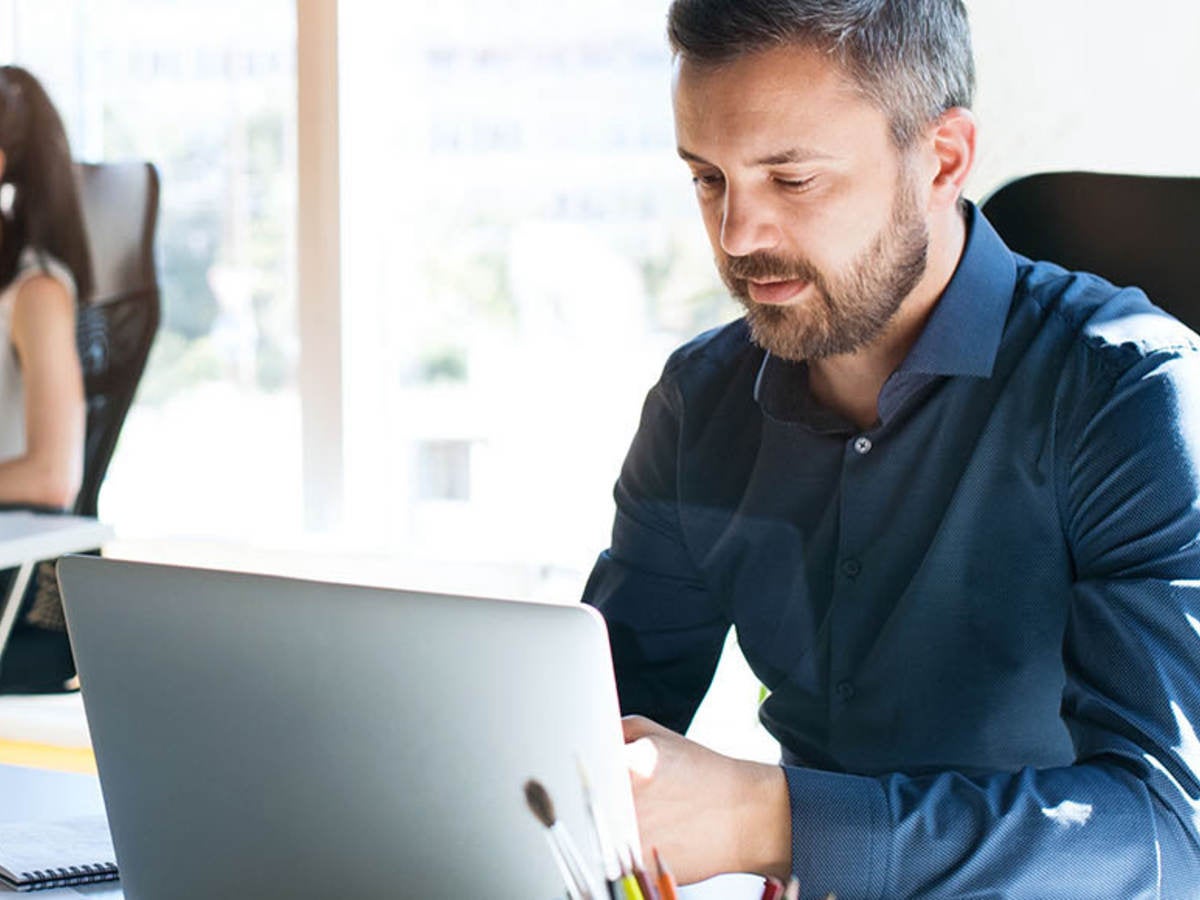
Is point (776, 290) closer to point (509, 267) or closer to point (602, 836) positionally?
point (602, 836)

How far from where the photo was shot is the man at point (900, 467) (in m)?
1.09

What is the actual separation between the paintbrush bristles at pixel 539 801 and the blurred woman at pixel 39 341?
1986 millimetres

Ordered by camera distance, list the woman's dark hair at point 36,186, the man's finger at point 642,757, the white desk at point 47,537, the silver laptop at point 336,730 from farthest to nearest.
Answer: the woman's dark hair at point 36,186 → the white desk at point 47,537 → the man's finger at point 642,757 → the silver laptop at point 336,730

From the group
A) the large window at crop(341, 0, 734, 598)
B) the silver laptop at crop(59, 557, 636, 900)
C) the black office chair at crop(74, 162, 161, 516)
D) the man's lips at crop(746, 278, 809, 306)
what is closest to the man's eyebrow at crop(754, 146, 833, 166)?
the man's lips at crop(746, 278, 809, 306)

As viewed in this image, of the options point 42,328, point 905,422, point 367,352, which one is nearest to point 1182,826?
point 905,422

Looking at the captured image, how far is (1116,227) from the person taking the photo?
1.32m

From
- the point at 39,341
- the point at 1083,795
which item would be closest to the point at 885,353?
the point at 1083,795

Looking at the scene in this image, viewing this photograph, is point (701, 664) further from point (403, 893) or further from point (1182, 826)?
point (403, 893)

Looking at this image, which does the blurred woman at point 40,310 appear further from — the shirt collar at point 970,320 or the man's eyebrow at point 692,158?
the shirt collar at point 970,320

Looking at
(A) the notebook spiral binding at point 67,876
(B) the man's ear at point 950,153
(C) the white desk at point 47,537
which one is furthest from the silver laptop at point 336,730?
(C) the white desk at point 47,537

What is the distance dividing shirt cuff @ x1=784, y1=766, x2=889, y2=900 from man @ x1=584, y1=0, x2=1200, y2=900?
0.03m

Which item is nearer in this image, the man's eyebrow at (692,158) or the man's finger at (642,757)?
the man's finger at (642,757)

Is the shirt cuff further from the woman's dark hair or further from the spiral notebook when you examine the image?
the woman's dark hair

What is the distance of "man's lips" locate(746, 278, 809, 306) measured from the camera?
4.37 feet
